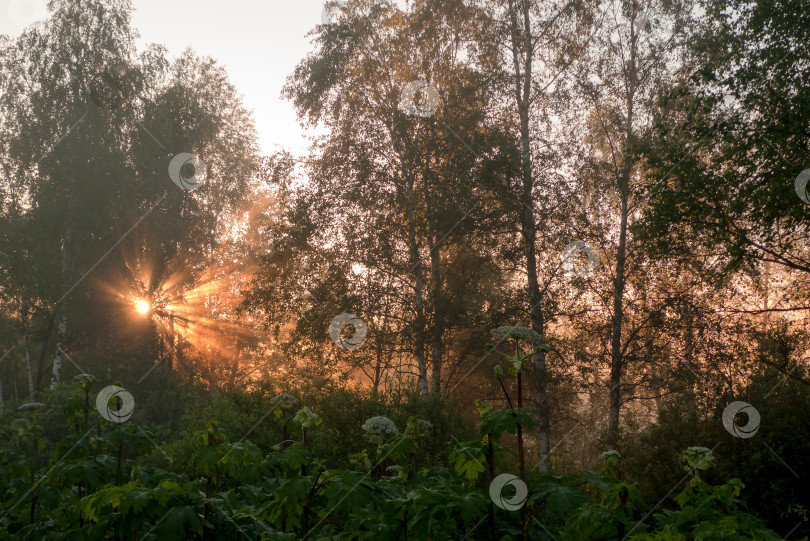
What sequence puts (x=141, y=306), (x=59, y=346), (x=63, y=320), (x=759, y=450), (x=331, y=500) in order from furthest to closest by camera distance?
(x=141, y=306)
(x=63, y=320)
(x=59, y=346)
(x=759, y=450)
(x=331, y=500)

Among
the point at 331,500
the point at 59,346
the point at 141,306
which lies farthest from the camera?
the point at 141,306

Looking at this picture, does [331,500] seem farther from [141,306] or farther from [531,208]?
[141,306]

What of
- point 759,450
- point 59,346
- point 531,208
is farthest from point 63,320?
point 759,450

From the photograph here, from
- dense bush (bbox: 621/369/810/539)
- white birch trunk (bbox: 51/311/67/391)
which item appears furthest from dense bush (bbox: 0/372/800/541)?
white birch trunk (bbox: 51/311/67/391)

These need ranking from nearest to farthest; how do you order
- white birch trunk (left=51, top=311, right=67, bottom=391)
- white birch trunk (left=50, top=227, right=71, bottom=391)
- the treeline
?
the treeline → white birch trunk (left=51, top=311, right=67, bottom=391) → white birch trunk (left=50, top=227, right=71, bottom=391)

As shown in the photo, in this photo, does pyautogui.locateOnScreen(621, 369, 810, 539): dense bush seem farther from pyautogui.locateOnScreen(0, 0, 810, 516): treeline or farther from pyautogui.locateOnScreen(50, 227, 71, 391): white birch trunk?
pyautogui.locateOnScreen(50, 227, 71, 391): white birch trunk

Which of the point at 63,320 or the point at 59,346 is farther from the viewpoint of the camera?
the point at 63,320

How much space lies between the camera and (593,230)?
16.0 metres

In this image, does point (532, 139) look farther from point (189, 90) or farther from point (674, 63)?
point (189, 90)

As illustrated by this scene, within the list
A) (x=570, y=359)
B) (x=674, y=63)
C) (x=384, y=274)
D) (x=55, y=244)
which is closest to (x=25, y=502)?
(x=384, y=274)

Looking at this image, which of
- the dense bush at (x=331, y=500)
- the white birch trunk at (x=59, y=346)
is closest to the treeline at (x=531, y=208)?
the dense bush at (x=331, y=500)

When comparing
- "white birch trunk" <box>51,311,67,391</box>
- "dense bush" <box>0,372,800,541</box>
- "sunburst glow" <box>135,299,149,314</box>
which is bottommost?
"dense bush" <box>0,372,800,541</box>

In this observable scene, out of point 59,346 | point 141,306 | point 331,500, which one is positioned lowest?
point 331,500

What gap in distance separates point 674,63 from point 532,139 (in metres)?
4.77
